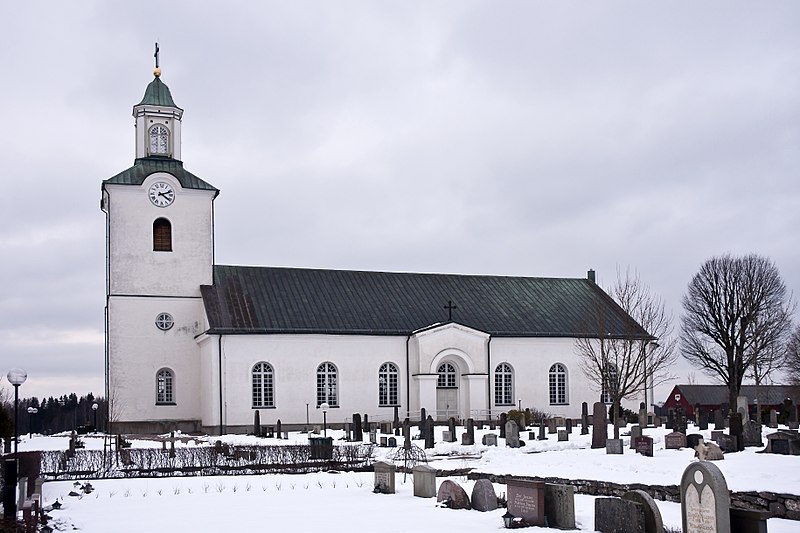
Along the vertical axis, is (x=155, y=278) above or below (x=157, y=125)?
below

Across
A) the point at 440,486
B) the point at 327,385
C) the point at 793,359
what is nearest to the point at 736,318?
the point at 793,359

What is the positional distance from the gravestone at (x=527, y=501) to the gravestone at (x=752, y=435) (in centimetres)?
977

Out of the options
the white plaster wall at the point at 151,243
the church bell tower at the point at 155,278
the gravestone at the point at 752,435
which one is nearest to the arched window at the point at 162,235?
the church bell tower at the point at 155,278

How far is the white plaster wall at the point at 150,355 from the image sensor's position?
123 feet

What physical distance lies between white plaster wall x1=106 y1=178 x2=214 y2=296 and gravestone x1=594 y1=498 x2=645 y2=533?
97.5 feet

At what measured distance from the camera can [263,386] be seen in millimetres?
37875

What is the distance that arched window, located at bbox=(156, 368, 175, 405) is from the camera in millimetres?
38000

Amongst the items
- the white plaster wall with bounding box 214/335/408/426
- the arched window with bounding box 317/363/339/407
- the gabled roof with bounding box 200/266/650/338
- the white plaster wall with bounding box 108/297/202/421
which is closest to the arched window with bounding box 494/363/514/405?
the gabled roof with bounding box 200/266/650/338

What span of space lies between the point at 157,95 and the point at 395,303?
45.3 feet

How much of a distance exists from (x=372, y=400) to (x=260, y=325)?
19.1ft

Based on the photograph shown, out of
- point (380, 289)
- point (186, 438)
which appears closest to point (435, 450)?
point (186, 438)

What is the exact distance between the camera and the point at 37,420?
252ft

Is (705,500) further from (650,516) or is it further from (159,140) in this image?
(159,140)

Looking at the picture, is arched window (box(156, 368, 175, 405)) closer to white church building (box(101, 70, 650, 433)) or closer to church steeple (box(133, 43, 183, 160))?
white church building (box(101, 70, 650, 433))
